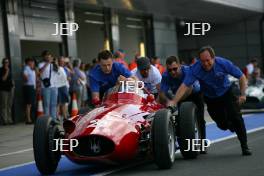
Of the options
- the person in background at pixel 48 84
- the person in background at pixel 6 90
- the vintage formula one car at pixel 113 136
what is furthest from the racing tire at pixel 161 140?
the person in background at pixel 6 90

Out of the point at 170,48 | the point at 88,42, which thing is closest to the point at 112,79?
the point at 88,42

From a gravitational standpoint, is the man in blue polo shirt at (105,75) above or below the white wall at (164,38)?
below

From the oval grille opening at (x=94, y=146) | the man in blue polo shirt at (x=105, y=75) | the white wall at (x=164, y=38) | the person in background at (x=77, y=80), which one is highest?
the white wall at (x=164, y=38)

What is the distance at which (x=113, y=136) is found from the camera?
8789 mm

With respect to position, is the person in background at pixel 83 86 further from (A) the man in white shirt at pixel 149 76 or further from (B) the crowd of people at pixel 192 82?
(A) the man in white shirt at pixel 149 76

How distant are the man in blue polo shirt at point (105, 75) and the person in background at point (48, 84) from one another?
7468 millimetres

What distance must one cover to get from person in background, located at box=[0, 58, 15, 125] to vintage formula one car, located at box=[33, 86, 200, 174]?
369 inches

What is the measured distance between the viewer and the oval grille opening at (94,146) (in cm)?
884

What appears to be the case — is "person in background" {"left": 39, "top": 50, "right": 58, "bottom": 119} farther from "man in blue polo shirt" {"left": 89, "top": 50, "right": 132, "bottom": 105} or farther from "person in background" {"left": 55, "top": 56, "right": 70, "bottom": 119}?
"man in blue polo shirt" {"left": 89, "top": 50, "right": 132, "bottom": 105}

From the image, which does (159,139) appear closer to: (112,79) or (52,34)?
(112,79)

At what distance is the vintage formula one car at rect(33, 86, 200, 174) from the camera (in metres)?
8.84

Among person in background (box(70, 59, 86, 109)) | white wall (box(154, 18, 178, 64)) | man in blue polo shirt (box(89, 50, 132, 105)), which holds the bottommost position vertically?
person in background (box(70, 59, 86, 109))

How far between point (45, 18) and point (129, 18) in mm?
6771

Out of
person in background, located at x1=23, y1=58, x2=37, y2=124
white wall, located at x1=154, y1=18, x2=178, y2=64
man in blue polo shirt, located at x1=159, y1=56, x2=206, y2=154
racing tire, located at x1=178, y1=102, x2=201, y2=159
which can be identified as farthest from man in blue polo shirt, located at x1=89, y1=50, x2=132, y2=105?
white wall, located at x1=154, y1=18, x2=178, y2=64
